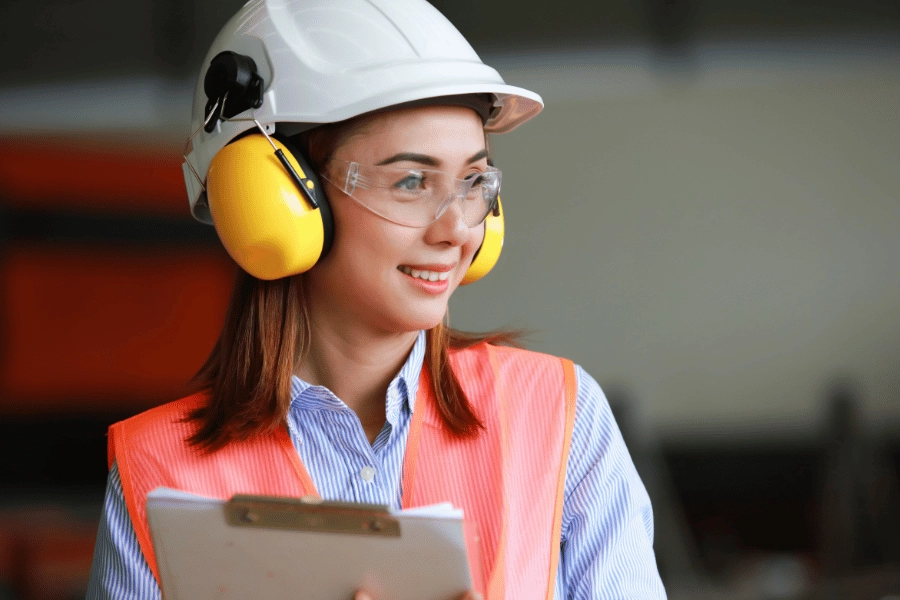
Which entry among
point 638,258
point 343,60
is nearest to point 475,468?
point 343,60

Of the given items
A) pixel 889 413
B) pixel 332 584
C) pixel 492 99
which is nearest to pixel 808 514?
pixel 889 413

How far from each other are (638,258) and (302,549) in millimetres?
3016

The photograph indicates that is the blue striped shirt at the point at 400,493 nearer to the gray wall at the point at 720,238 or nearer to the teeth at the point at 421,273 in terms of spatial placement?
the teeth at the point at 421,273

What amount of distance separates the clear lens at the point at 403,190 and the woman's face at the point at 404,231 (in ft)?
0.04

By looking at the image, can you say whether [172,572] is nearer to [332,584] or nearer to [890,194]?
[332,584]

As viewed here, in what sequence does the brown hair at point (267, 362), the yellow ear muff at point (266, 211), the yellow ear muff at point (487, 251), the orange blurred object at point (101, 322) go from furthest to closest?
the orange blurred object at point (101, 322) → the yellow ear muff at point (487, 251) → the brown hair at point (267, 362) → the yellow ear muff at point (266, 211)

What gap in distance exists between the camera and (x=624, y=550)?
5.02 feet

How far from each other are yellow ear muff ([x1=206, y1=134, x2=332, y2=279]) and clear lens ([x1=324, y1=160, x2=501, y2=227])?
0.06m

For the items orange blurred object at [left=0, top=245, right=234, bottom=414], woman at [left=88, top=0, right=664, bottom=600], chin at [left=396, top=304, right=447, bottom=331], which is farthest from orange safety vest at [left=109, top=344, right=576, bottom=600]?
orange blurred object at [left=0, top=245, right=234, bottom=414]

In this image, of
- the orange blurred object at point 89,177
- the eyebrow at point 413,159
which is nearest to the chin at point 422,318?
the eyebrow at point 413,159

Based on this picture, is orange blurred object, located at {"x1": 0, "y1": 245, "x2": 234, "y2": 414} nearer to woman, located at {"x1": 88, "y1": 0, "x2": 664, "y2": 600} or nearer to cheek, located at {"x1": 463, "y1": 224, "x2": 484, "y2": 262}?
woman, located at {"x1": 88, "y1": 0, "x2": 664, "y2": 600}

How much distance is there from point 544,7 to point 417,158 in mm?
2731

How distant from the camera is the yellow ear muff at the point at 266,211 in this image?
4.77 feet

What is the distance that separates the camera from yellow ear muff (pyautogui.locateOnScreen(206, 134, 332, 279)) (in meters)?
1.45
